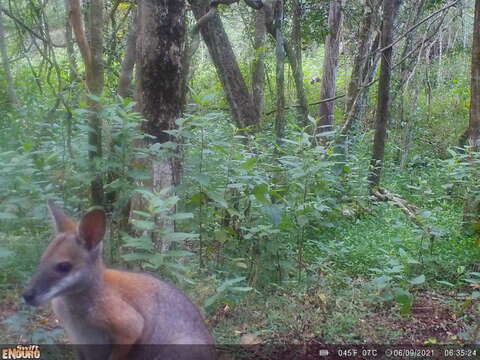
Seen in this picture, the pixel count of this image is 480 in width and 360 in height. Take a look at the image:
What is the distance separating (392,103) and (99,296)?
38.4 ft

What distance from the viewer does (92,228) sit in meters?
2.92

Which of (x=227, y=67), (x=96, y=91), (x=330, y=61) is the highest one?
(x=330, y=61)

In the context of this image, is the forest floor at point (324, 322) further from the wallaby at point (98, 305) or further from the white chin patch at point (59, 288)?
the white chin patch at point (59, 288)

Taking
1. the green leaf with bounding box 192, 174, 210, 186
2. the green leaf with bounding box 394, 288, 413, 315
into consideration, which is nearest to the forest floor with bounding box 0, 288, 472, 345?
the green leaf with bounding box 394, 288, 413, 315

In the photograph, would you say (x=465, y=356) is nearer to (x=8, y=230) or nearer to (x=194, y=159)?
(x=194, y=159)

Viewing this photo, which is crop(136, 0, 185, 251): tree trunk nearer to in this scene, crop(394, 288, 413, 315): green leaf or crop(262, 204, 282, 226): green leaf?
crop(262, 204, 282, 226): green leaf

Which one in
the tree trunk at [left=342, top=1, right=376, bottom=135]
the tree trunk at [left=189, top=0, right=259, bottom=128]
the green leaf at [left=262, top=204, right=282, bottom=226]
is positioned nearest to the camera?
the green leaf at [left=262, top=204, right=282, bottom=226]

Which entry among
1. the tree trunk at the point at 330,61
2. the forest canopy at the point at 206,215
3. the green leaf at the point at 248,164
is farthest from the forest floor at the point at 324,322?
the tree trunk at the point at 330,61

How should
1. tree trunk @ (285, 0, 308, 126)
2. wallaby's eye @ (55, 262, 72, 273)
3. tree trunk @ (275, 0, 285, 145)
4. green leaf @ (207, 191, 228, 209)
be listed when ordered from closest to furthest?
wallaby's eye @ (55, 262, 72, 273) < green leaf @ (207, 191, 228, 209) < tree trunk @ (275, 0, 285, 145) < tree trunk @ (285, 0, 308, 126)

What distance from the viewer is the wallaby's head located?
2.70 m

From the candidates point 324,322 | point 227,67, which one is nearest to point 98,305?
point 324,322

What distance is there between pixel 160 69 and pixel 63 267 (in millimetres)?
2922

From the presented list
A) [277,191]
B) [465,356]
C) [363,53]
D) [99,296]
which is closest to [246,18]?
[363,53]

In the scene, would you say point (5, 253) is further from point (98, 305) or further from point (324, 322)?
point (324, 322)
